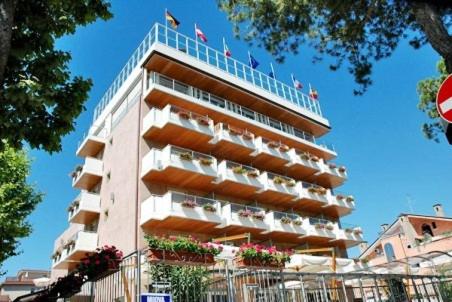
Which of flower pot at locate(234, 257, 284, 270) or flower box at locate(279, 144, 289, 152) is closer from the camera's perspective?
flower pot at locate(234, 257, 284, 270)

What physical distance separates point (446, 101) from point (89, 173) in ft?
83.0

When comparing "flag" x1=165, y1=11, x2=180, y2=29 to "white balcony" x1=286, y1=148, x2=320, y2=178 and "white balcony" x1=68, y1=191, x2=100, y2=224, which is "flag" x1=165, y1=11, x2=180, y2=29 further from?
"white balcony" x1=68, y1=191, x2=100, y2=224

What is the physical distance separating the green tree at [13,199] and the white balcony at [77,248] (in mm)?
5940

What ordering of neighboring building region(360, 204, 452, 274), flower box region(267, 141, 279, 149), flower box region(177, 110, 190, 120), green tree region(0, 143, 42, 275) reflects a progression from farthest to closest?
neighboring building region(360, 204, 452, 274)
flower box region(267, 141, 279, 149)
flower box region(177, 110, 190, 120)
green tree region(0, 143, 42, 275)

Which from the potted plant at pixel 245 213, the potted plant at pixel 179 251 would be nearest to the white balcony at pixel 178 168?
the potted plant at pixel 245 213

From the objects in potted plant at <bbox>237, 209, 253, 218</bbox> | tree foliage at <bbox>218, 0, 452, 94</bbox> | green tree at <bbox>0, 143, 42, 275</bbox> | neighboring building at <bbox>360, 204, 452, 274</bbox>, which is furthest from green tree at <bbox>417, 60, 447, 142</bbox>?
neighboring building at <bbox>360, 204, 452, 274</bbox>

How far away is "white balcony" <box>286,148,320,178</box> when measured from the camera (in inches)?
1113

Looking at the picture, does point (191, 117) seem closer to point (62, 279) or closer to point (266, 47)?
point (266, 47)

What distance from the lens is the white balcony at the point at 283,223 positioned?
24.0 m

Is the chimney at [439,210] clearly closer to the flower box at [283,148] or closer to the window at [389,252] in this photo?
the window at [389,252]

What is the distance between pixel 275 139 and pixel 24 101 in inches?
959

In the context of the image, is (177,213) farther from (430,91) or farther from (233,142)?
(430,91)

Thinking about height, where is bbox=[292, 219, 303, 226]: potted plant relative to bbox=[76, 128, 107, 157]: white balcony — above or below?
below

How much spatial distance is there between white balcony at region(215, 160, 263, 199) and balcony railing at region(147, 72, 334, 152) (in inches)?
187
